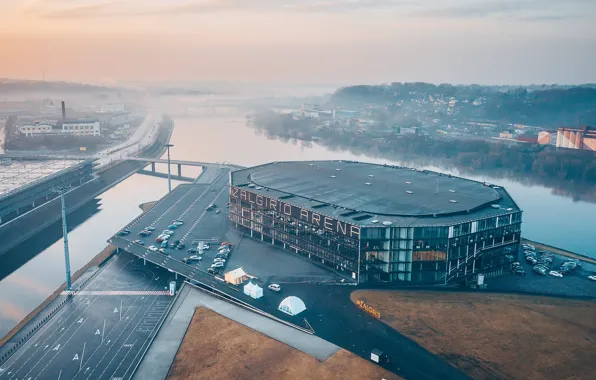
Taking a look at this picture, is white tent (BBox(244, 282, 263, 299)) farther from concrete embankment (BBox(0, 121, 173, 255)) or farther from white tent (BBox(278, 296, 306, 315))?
concrete embankment (BBox(0, 121, 173, 255))

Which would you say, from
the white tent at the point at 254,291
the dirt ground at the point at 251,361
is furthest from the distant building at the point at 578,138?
the dirt ground at the point at 251,361

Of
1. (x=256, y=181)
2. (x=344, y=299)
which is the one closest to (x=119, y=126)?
(x=256, y=181)

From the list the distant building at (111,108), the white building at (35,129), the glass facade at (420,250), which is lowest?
the glass facade at (420,250)

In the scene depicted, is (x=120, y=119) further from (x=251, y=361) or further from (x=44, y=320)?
(x=251, y=361)

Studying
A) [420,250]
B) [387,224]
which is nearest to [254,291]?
[387,224]

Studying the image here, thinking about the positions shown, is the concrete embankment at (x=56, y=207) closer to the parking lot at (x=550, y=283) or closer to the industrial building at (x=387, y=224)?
the industrial building at (x=387, y=224)

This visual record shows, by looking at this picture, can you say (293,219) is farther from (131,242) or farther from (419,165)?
(419,165)

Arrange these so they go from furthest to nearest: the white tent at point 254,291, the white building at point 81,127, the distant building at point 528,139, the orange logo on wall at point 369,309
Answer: the white building at point 81,127 → the distant building at point 528,139 → the white tent at point 254,291 → the orange logo on wall at point 369,309
